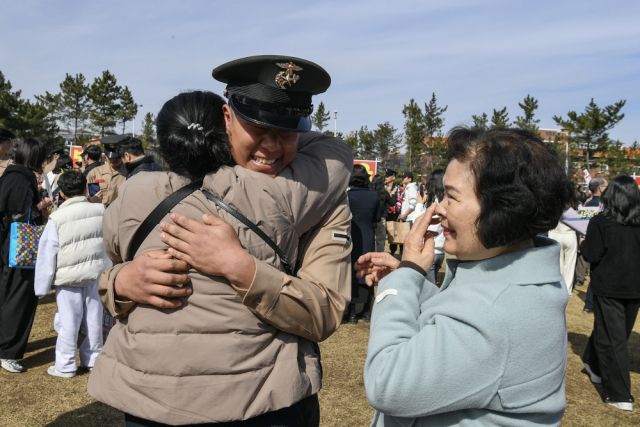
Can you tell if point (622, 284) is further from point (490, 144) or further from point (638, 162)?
point (638, 162)

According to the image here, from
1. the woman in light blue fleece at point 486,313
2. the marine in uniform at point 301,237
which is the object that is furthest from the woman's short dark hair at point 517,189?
the marine in uniform at point 301,237

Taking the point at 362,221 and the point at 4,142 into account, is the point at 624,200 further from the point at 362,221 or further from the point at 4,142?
the point at 4,142

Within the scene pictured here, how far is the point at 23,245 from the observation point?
4.38 m

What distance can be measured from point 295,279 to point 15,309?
4386mm

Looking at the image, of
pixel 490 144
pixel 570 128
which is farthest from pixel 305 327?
pixel 570 128

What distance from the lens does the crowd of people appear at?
1180mm

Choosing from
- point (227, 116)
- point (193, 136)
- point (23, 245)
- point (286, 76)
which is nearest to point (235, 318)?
point (193, 136)

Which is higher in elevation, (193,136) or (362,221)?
(193,136)

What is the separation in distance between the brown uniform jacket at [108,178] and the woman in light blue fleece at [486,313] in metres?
5.82

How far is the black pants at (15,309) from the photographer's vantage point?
4.48 metres

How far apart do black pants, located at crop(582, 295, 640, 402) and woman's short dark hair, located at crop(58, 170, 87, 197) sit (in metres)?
5.12

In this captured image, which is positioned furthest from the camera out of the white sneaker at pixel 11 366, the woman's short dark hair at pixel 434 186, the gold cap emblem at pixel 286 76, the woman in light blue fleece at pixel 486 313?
the woman's short dark hair at pixel 434 186

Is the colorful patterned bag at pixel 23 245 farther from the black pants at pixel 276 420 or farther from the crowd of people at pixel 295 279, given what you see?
the black pants at pixel 276 420

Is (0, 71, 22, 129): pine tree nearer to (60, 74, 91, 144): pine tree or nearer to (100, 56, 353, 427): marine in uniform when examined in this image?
(60, 74, 91, 144): pine tree
